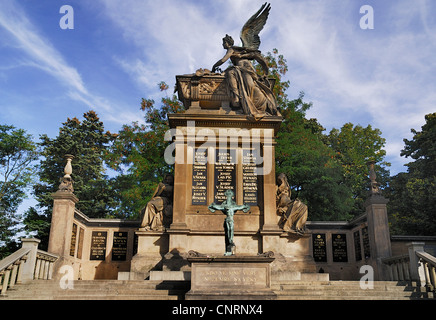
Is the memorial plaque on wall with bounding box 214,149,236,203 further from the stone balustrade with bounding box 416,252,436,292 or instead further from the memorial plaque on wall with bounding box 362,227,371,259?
the stone balustrade with bounding box 416,252,436,292

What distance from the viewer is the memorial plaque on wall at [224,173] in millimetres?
Answer: 14680

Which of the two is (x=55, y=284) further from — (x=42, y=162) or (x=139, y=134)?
(x=42, y=162)

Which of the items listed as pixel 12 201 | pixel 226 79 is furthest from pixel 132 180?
pixel 226 79

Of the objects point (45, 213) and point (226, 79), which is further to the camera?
point (45, 213)

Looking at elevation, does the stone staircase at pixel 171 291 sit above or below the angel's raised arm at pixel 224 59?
below

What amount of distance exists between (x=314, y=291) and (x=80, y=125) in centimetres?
3190

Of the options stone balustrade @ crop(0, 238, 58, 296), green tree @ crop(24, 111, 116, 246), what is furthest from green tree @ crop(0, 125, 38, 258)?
stone balustrade @ crop(0, 238, 58, 296)

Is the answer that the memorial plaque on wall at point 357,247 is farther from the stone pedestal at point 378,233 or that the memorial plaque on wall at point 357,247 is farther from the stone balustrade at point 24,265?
the stone balustrade at point 24,265

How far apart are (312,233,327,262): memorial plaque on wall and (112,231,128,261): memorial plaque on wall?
334 inches

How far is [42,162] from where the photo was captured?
104 ft

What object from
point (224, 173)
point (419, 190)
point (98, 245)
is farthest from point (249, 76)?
point (419, 190)

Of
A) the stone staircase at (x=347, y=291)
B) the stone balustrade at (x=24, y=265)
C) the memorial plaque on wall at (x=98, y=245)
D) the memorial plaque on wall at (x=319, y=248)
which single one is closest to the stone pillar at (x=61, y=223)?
the stone balustrade at (x=24, y=265)

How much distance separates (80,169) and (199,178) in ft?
70.1

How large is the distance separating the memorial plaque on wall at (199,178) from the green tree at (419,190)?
12197 millimetres
